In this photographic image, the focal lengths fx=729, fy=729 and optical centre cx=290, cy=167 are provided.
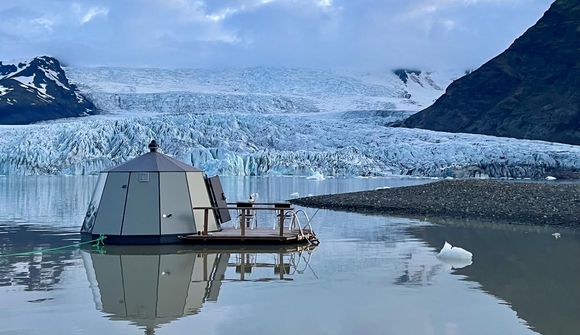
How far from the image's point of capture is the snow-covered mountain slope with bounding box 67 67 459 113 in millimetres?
68625

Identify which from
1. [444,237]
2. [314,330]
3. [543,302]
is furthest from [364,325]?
[444,237]

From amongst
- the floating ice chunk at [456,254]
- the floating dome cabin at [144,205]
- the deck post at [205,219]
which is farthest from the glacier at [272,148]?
the floating ice chunk at [456,254]

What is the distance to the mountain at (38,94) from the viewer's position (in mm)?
88062

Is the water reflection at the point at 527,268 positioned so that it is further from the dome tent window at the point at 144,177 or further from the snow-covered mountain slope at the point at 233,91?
the snow-covered mountain slope at the point at 233,91

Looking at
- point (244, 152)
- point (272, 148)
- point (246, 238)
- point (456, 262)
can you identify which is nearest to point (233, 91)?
point (272, 148)

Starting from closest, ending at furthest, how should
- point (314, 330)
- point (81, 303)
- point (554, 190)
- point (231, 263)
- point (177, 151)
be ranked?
1. point (314, 330)
2. point (81, 303)
3. point (231, 263)
4. point (554, 190)
5. point (177, 151)

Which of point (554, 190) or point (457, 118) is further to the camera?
point (457, 118)

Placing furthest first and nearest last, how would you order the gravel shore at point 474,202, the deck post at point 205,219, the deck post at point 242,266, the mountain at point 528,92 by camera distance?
1. the mountain at point 528,92
2. the gravel shore at point 474,202
3. the deck post at point 205,219
4. the deck post at point 242,266

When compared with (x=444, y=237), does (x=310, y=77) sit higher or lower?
higher

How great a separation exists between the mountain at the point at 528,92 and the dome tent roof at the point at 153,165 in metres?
66.5

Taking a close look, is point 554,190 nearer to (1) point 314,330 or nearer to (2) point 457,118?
(1) point 314,330

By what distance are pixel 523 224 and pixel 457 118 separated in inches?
2764

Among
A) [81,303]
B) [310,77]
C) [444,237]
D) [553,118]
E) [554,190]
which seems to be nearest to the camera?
[81,303]

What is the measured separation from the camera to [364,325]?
7031mm
